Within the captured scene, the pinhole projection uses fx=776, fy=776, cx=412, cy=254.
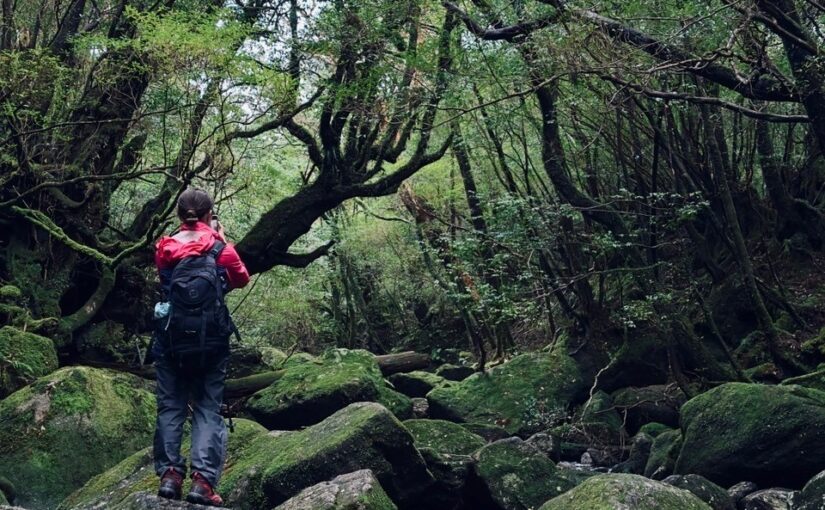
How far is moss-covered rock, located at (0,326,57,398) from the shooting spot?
983cm

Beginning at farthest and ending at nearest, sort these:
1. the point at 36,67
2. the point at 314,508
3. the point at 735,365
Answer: the point at 735,365, the point at 36,67, the point at 314,508

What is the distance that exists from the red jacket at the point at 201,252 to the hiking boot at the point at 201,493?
1.31 meters

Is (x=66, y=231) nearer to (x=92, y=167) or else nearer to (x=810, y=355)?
(x=92, y=167)

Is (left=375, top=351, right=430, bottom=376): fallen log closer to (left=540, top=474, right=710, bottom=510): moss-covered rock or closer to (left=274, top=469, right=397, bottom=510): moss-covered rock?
(left=274, top=469, right=397, bottom=510): moss-covered rock

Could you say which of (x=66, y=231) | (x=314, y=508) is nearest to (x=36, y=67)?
(x=66, y=231)

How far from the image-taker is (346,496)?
5.21 m

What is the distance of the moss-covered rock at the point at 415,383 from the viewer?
16.2 m

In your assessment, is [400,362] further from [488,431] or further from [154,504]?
[154,504]

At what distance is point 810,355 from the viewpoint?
36.0 ft

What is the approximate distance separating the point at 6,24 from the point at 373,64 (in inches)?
231

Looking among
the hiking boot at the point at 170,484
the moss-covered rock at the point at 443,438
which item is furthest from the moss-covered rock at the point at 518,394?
the hiking boot at the point at 170,484

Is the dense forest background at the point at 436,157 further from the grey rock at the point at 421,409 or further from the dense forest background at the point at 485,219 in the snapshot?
the grey rock at the point at 421,409

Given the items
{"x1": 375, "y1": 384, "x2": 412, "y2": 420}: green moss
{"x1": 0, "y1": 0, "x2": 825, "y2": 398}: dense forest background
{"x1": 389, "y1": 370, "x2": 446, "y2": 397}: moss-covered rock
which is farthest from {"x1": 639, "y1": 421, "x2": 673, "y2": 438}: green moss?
{"x1": 389, "y1": 370, "x2": 446, "y2": 397}: moss-covered rock

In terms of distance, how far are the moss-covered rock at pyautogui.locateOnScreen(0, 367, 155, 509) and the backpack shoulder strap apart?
429 cm
